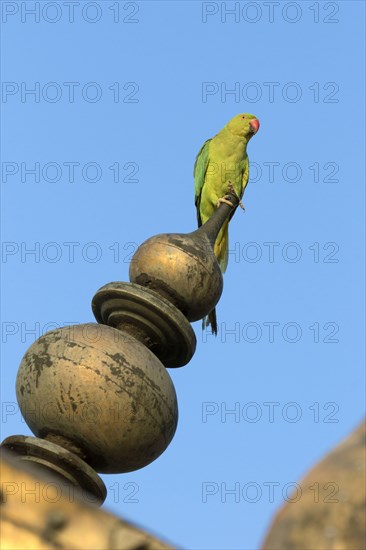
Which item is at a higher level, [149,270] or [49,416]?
[149,270]

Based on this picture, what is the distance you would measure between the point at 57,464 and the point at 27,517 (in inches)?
96.8

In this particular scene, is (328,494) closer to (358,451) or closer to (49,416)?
(358,451)

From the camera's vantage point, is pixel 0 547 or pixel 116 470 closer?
pixel 0 547

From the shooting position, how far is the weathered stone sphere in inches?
183

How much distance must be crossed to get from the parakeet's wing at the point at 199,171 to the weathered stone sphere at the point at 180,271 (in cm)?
612

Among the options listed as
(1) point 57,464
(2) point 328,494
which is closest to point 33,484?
(2) point 328,494

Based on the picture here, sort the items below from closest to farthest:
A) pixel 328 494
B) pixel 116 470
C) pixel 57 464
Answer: pixel 328 494, pixel 57 464, pixel 116 470

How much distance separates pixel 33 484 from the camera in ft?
5.24

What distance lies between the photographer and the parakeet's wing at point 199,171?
439 inches

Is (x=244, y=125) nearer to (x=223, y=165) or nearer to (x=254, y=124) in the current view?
(x=254, y=124)

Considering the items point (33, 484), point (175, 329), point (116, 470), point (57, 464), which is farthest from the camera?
point (175, 329)

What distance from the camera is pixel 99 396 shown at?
3912 millimetres

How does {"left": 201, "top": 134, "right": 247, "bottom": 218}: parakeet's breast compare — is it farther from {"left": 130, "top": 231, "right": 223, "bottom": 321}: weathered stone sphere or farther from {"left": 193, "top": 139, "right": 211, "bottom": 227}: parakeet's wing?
{"left": 130, "top": 231, "right": 223, "bottom": 321}: weathered stone sphere

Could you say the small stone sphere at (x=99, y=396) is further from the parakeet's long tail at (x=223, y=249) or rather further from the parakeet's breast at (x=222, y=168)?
the parakeet's breast at (x=222, y=168)
